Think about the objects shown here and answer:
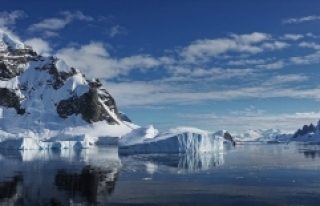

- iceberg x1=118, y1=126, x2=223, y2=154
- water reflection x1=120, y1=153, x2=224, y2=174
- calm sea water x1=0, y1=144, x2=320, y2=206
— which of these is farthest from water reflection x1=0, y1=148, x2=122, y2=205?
iceberg x1=118, y1=126, x2=223, y2=154

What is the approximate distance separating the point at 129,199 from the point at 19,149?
8407 centimetres

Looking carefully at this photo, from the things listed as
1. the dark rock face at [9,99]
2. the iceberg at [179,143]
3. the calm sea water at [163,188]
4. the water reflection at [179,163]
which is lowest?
the calm sea water at [163,188]

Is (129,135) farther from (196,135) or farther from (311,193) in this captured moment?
(311,193)

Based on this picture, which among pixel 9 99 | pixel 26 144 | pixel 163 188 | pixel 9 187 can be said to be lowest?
pixel 163 188

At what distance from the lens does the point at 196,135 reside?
76.2 meters

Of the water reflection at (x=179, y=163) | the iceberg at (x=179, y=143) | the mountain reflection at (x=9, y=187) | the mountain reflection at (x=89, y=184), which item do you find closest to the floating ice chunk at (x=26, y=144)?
the iceberg at (x=179, y=143)

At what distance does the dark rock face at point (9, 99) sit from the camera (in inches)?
7669

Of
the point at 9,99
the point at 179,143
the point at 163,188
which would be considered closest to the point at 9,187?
the point at 163,188

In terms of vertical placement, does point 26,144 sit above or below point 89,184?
above

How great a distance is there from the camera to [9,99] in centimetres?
19600

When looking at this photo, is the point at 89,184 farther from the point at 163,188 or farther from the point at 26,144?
the point at 26,144

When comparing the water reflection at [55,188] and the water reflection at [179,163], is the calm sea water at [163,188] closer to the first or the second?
the water reflection at [55,188]

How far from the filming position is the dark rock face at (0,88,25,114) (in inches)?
7669

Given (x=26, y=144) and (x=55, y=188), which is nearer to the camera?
(x=55, y=188)
